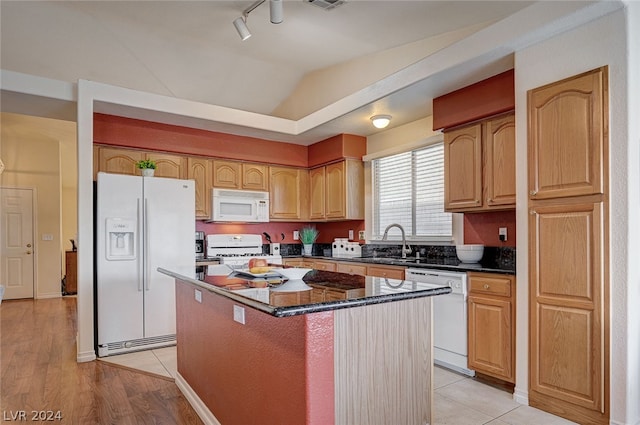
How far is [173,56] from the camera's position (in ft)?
14.4

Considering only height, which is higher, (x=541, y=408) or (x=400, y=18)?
(x=400, y=18)

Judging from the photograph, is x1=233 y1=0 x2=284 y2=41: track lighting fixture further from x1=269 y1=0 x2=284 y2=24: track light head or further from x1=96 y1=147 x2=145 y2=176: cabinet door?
x1=96 y1=147 x2=145 y2=176: cabinet door

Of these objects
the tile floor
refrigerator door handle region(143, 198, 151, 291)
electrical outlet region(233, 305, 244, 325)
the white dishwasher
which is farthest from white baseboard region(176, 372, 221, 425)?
the white dishwasher

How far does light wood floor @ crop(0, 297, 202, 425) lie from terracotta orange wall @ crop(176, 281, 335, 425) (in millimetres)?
291

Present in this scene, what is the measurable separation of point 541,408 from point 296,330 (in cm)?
202

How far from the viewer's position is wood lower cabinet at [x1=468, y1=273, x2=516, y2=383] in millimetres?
2824

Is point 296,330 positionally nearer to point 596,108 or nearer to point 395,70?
point 596,108

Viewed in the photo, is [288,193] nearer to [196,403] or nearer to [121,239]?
[121,239]

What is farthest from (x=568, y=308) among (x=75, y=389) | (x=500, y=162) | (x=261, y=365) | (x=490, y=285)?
(x=75, y=389)

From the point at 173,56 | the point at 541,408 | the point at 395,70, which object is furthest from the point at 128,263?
the point at 541,408

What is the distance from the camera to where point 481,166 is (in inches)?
133

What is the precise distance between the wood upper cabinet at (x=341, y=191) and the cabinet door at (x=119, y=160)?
2406mm

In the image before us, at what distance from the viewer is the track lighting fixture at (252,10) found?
3.01m

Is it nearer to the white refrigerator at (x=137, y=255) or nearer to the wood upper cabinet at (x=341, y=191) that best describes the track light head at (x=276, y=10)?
the white refrigerator at (x=137, y=255)
